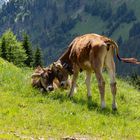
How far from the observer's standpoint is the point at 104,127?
1541cm

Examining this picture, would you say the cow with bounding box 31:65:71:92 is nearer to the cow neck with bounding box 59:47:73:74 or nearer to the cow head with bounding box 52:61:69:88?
the cow head with bounding box 52:61:69:88

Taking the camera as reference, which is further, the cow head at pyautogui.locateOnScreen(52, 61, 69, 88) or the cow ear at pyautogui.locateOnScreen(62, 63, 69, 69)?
the cow ear at pyautogui.locateOnScreen(62, 63, 69, 69)

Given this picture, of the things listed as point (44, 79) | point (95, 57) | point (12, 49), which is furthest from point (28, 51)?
point (95, 57)

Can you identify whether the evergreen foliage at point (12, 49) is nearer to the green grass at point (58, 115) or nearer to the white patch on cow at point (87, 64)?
the green grass at point (58, 115)

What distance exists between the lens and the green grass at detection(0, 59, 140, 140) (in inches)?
547

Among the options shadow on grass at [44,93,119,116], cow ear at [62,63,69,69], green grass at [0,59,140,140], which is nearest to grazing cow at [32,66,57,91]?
green grass at [0,59,140,140]

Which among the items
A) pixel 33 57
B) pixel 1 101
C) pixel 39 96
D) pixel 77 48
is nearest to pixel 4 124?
pixel 1 101

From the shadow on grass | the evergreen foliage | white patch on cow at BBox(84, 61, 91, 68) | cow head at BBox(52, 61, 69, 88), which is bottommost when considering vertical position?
the evergreen foliage

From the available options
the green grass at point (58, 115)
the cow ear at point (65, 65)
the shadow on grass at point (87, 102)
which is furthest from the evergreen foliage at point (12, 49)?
the shadow on grass at point (87, 102)

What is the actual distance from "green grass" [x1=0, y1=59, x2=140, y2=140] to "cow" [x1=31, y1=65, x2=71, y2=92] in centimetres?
48

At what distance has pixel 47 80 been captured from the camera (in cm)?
2164

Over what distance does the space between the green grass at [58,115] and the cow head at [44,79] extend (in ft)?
1.77

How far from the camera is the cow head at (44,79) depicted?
2136 centimetres

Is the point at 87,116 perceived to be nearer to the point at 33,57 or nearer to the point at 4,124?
the point at 4,124
